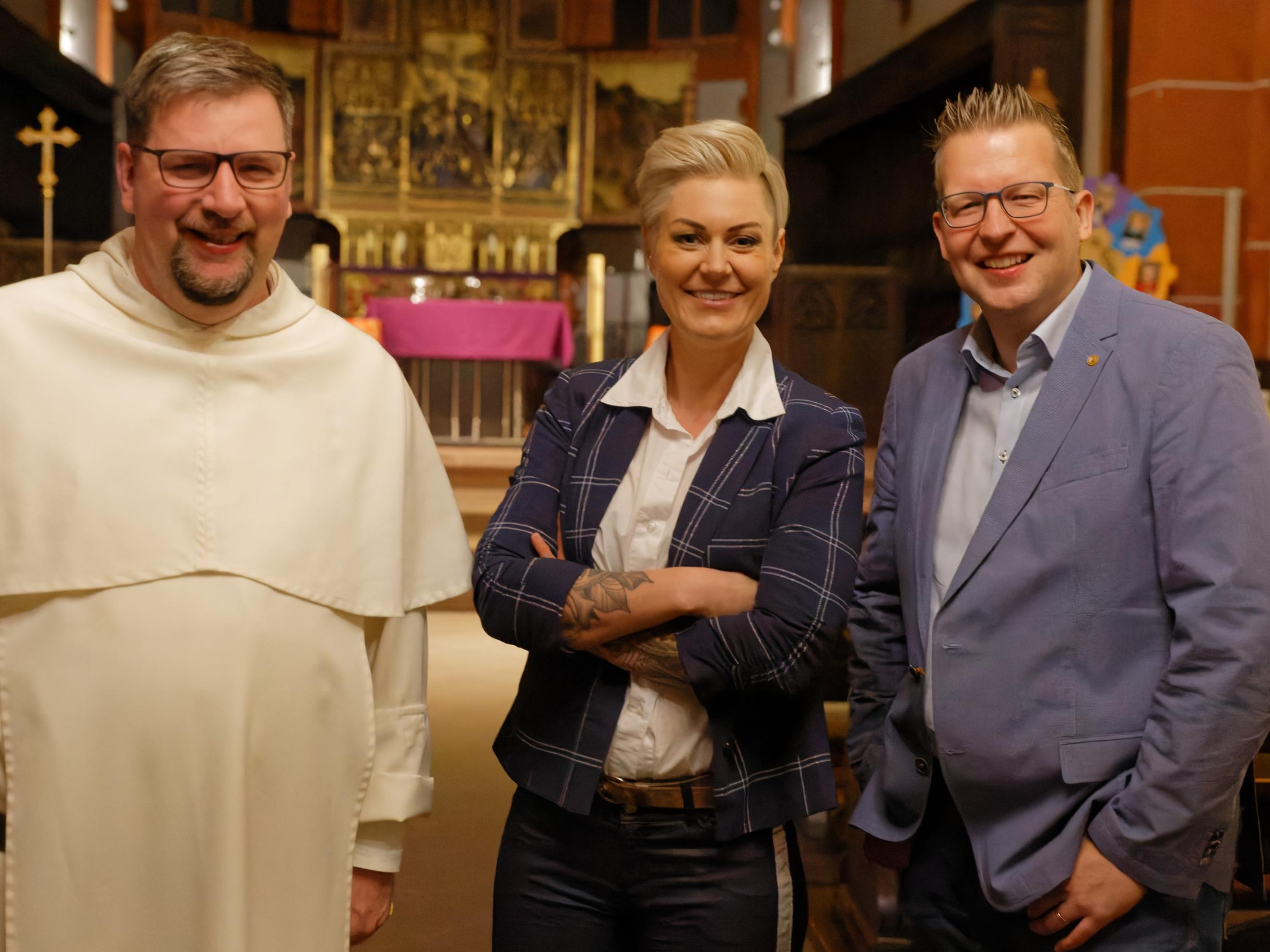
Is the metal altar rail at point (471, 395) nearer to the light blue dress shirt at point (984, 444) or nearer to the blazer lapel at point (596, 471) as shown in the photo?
the blazer lapel at point (596, 471)

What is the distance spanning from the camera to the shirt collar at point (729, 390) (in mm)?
1923

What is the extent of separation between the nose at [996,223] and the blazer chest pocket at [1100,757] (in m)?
0.74

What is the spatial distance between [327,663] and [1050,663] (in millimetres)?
1040

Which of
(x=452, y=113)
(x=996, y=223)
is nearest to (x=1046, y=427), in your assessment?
(x=996, y=223)

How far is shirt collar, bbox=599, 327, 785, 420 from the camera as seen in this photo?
1923mm

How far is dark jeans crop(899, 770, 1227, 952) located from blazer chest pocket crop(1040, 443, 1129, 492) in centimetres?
50

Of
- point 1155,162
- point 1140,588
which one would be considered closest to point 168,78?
point 1140,588

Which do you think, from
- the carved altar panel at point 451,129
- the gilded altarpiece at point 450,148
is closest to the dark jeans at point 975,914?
the gilded altarpiece at point 450,148

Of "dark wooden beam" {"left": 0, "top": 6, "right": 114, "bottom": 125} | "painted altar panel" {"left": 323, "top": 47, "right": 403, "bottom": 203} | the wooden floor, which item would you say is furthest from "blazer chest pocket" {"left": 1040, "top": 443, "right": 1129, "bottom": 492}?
"painted altar panel" {"left": 323, "top": 47, "right": 403, "bottom": 203}

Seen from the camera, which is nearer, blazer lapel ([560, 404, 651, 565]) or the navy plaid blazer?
the navy plaid blazer

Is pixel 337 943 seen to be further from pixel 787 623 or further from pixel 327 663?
pixel 787 623

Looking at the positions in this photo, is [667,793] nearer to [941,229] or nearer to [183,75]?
[941,229]

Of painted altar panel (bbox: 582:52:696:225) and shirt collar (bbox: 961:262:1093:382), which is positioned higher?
painted altar panel (bbox: 582:52:696:225)

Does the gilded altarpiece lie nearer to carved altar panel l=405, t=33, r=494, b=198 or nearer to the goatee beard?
carved altar panel l=405, t=33, r=494, b=198
